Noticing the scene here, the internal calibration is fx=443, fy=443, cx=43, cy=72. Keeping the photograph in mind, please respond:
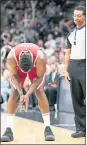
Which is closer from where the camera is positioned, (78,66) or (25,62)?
(25,62)

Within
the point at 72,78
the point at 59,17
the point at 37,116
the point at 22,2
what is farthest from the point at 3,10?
the point at 72,78

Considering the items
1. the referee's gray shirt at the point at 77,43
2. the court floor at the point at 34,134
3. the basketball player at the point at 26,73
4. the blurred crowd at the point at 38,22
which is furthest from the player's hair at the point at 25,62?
the blurred crowd at the point at 38,22

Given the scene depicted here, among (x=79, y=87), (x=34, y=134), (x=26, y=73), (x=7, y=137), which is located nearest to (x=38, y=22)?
(x=34, y=134)

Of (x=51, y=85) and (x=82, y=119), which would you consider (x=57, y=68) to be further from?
(x=82, y=119)

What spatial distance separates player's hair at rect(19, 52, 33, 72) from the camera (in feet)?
17.2

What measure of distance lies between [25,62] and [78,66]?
40.3 inches

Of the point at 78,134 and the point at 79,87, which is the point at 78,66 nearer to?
the point at 79,87

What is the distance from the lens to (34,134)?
21.1ft

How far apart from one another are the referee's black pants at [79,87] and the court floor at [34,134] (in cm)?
28

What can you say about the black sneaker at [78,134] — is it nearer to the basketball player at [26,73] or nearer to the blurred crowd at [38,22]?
the basketball player at [26,73]

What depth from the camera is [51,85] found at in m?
10.1

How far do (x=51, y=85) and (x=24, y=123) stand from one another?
2277mm

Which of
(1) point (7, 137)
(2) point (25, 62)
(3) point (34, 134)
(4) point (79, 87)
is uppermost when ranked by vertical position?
(2) point (25, 62)

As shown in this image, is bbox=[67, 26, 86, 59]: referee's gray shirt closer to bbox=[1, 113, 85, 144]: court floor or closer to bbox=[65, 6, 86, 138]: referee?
bbox=[65, 6, 86, 138]: referee
